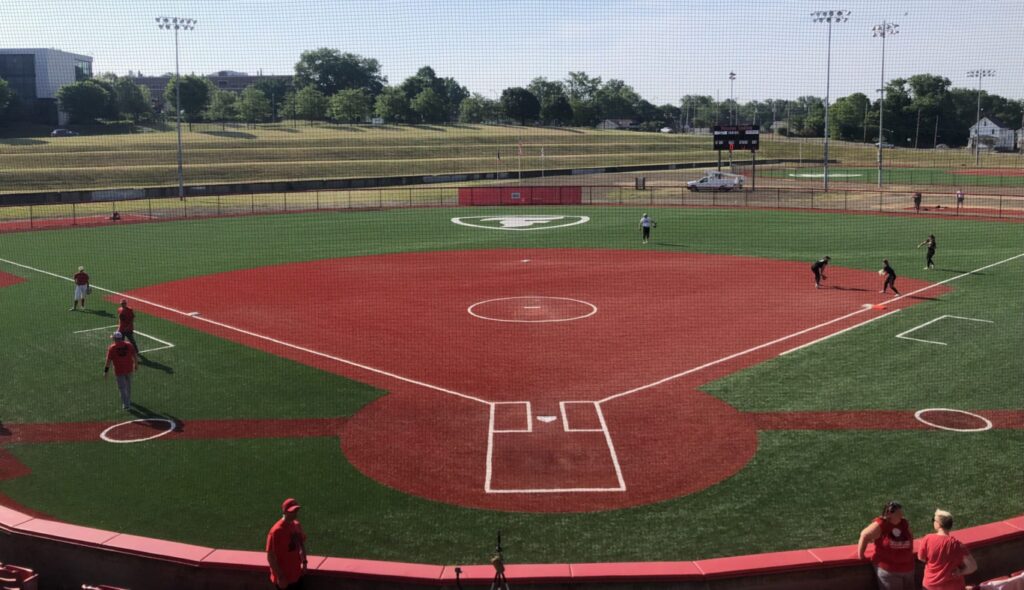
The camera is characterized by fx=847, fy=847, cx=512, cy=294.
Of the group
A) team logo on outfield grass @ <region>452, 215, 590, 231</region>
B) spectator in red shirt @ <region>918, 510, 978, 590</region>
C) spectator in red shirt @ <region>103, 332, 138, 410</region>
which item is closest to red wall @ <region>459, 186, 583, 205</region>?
team logo on outfield grass @ <region>452, 215, 590, 231</region>

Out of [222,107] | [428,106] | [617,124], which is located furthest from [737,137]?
[617,124]

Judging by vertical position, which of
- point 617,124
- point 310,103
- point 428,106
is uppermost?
point 617,124

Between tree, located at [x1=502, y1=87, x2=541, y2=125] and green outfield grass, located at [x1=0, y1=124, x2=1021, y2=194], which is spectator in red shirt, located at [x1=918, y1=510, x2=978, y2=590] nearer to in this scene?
green outfield grass, located at [x1=0, y1=124, x2=1021, y2=194]

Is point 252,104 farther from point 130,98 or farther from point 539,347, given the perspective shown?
→ point 539,347

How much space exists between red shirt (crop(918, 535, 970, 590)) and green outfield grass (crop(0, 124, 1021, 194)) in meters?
74.0

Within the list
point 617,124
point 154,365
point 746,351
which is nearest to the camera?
point 154,365

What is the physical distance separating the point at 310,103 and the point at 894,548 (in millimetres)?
120710

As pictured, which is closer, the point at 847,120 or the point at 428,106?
the point at 847,120

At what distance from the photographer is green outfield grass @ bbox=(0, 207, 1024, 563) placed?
10.6m

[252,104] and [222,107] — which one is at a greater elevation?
[252,104]

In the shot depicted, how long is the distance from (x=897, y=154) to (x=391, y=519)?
100 meters

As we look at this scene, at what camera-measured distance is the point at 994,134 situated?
412ft

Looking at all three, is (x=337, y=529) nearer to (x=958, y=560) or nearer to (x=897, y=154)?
(x=958, y=560)

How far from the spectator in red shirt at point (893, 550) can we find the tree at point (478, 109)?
420ft
